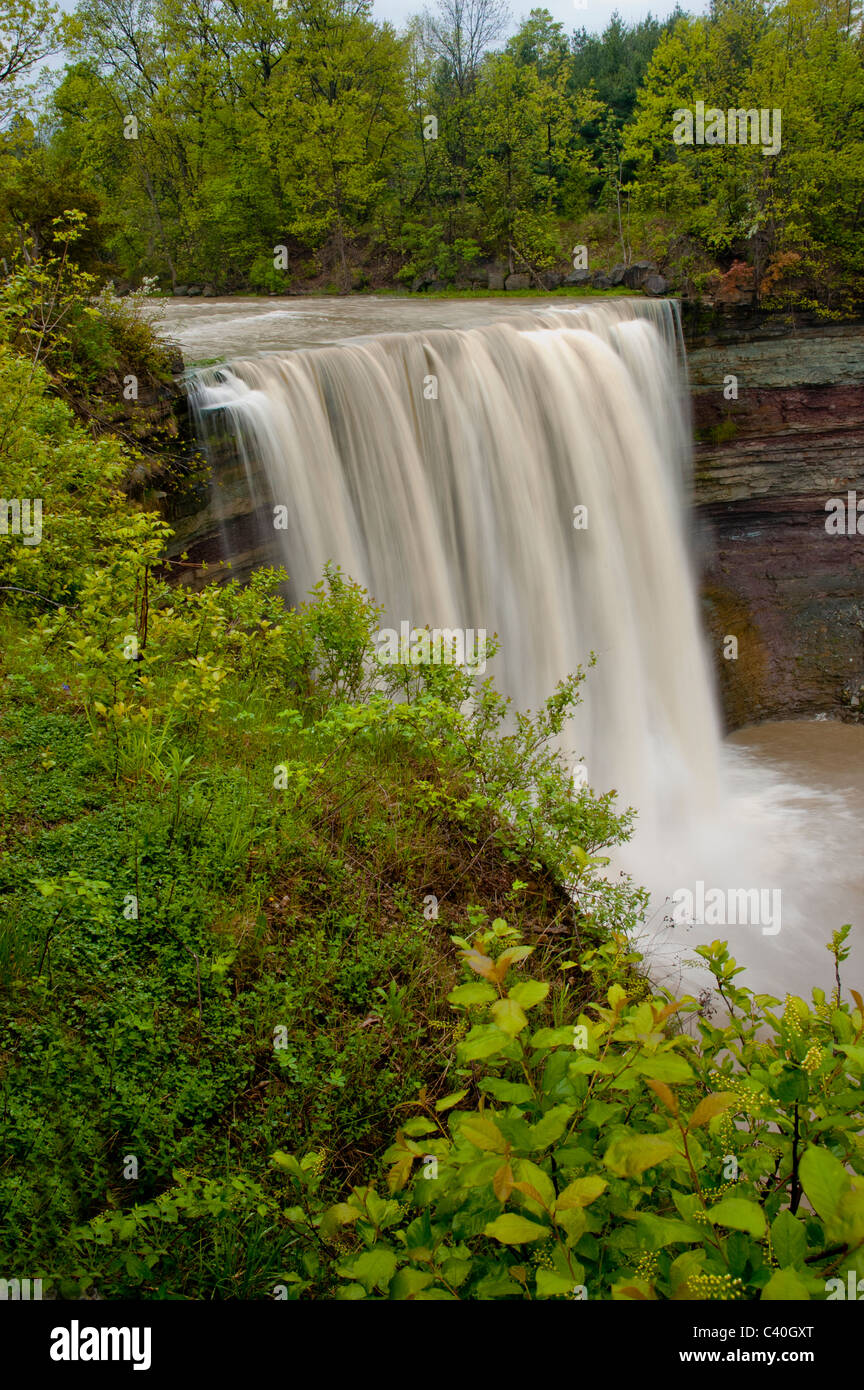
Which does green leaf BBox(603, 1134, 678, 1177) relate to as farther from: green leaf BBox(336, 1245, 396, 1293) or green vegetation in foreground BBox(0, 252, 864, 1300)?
green leaf BBox(336, 1245, 396, 1293)

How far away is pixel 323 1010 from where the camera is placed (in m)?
3.59

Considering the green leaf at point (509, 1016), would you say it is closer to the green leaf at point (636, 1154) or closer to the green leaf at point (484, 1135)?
the green leaf at point (484, 1135)

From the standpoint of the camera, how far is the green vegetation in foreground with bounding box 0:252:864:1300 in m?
1.77

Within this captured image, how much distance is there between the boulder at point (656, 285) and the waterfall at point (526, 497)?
3.35 metres

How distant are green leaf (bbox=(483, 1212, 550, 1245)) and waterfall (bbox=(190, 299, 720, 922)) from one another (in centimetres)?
824

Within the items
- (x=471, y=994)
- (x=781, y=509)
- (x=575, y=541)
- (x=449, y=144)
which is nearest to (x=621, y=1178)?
(x=471, y=994)

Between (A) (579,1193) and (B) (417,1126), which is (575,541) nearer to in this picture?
(B) (417,1126)

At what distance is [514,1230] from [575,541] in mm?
11337

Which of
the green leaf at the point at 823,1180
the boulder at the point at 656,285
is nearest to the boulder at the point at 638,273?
the boulder at the point at 656,285

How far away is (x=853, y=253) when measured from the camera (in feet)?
49.1

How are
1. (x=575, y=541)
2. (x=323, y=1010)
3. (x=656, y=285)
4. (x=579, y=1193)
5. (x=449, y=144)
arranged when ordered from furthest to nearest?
(x=449, y=144)
(x=656, y=285)
(x=575, y=541)
(x=323, y=1010)
(x=579, y=1193)

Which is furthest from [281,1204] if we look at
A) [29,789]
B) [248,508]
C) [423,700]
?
[248,508]

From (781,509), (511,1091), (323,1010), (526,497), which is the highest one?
(781,509)

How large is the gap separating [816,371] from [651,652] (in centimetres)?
649
